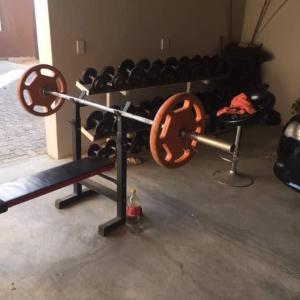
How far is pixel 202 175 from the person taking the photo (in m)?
2.77

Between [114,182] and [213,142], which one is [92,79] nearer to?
[114,182]

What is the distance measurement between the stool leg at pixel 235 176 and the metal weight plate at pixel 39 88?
136 cm

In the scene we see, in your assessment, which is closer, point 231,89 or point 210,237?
point 210,237

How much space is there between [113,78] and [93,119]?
0.38 metres

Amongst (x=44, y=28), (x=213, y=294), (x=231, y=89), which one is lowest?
(x=213, y=294)

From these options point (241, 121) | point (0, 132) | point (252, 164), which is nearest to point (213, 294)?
point (241, 121)

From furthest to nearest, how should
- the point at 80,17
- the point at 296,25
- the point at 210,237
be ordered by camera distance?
the point at 296,25
the point at 80,17
the point at 210,237

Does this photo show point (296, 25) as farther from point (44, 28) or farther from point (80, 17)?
point (44, 28)

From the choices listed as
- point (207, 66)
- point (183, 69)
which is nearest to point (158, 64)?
point (183, 69)

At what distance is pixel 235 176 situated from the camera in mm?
2742

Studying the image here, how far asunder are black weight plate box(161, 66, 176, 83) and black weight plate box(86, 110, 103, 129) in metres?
0.67

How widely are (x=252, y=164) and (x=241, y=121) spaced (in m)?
0.72

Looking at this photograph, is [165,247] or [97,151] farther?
[97,151]

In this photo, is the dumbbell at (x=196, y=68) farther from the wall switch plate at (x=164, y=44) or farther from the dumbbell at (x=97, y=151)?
the dumbbell at (x=97, y=151)
